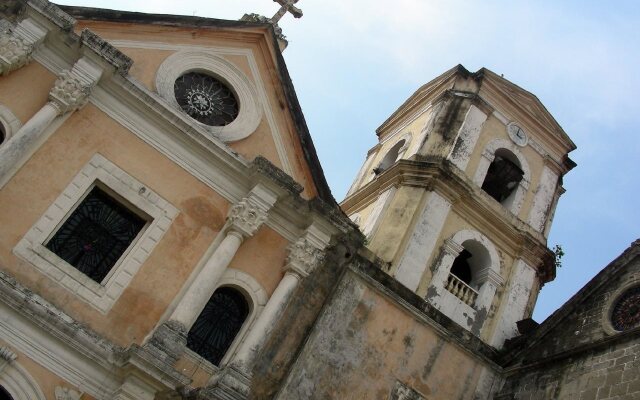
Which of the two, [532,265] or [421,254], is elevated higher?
[532,265]

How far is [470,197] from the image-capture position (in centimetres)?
1285

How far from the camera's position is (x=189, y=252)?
→ 30.7ft

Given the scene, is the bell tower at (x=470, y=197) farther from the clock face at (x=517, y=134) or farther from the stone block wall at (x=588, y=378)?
the stone block wall at (x=588, y=378)

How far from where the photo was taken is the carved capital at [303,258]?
9859mm

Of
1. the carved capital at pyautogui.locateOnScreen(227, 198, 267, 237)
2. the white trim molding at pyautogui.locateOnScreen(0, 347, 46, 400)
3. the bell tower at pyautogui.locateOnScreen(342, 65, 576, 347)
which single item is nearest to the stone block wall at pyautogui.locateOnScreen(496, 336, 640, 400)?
the bell tower at pyautogui.locateOnScreen(342, 65, 576, 347)

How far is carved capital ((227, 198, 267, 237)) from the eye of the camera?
9.52m

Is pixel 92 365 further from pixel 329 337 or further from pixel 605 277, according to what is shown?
pixel 605 277

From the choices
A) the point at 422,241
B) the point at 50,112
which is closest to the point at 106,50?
the point at 50,112

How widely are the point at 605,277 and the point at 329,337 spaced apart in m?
4.92

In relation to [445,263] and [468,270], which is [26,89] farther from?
[468,270]

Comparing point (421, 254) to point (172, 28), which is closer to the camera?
point (172, 28)

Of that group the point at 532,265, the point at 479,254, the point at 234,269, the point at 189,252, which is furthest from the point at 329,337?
Answer: the point at 532,265

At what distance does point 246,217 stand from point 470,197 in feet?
17.4

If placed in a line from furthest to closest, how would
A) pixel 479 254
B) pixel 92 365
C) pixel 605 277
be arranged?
pixel 479 254 < pixel 605 277 < pixel 92 365
